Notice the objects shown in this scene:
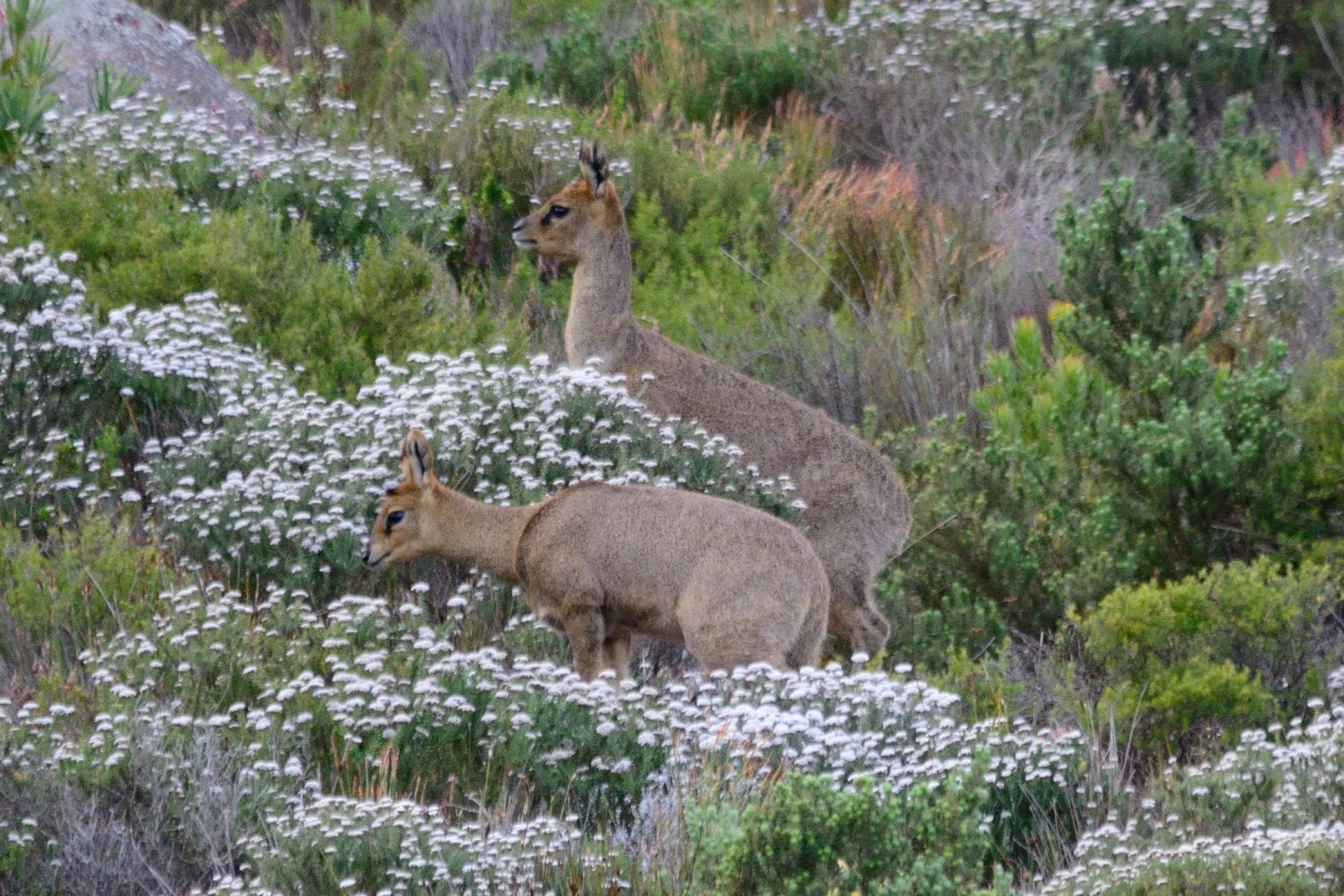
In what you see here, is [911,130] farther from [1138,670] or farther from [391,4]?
[1138,670]

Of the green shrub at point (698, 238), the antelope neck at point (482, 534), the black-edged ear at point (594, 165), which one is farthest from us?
the green shrub at point (698, 238)

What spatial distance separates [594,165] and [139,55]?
4.83 metres

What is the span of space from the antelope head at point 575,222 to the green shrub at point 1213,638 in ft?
12.3

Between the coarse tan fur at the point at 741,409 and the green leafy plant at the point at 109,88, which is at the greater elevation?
the green leafy plant at the point at 109,88

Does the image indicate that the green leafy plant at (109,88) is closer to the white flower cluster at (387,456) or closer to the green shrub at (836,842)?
the white flower cluster at (387,456)

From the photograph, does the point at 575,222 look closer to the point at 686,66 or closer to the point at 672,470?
the point at 672,470

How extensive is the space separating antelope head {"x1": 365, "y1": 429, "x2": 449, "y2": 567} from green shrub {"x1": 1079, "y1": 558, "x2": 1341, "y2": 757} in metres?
2.72

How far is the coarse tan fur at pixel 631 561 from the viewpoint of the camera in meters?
7.82

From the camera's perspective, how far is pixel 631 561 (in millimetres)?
8086

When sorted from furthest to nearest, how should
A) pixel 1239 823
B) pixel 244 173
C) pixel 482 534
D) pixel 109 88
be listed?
pixel 109 88 < pixel 244 173 < pixel 482 534 < pixel 1239 823

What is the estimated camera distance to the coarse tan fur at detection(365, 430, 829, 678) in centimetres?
782

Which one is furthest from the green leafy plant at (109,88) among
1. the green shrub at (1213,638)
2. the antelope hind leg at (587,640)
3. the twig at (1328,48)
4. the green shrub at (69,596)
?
the twig at (1328,48)

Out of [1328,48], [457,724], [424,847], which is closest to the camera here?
[424,847]

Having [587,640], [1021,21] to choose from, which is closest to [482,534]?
[587,640]
